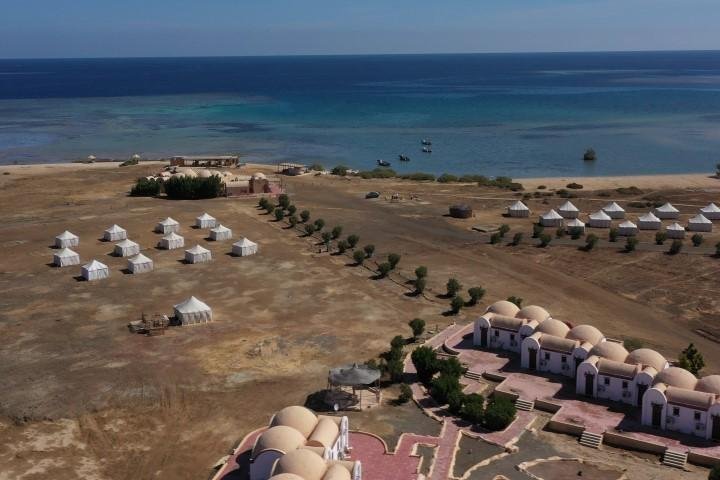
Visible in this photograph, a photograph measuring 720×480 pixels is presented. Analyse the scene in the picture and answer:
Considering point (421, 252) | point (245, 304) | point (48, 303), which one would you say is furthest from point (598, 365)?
point (48, 303)

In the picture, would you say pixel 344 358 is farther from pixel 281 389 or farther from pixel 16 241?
pixel 16 241

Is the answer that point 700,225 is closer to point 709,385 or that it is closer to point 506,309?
point 506,309

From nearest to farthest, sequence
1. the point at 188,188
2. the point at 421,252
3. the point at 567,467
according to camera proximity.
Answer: the point at 567,467 → the point at 421,252 → the point at 188,188

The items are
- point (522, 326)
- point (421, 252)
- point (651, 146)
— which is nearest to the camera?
point (522, 326)

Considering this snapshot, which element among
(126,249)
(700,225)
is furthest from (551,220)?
(126,249)

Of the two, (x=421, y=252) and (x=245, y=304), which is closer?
(x=245, y=304)

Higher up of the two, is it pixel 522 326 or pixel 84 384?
pixel 522 326
